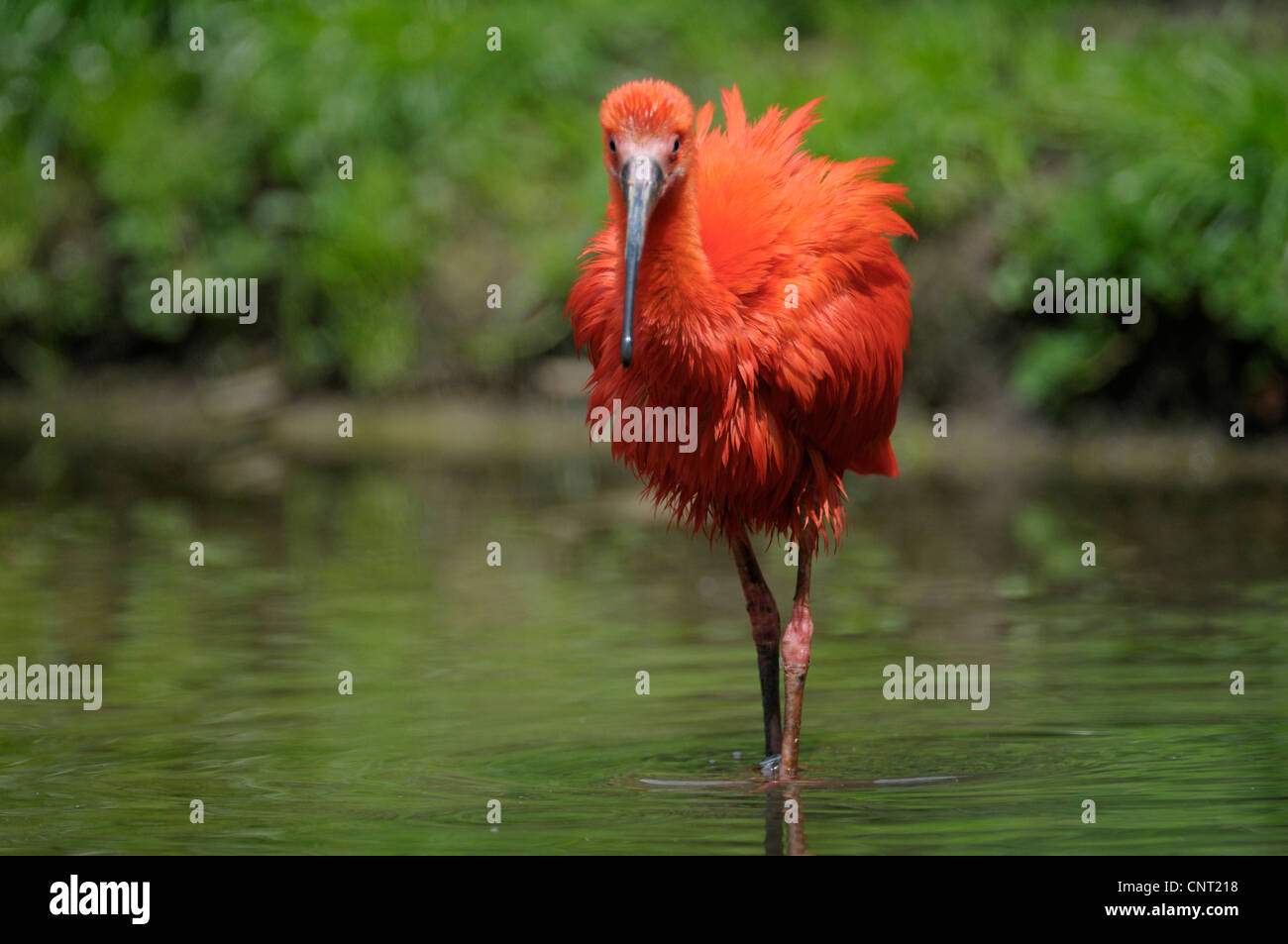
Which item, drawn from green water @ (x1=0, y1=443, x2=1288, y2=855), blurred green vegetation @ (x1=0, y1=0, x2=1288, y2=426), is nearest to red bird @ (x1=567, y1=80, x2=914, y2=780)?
green water @ (x1=0, y1=443, x2=1288, y2=855)

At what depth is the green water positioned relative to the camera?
19.4 ft

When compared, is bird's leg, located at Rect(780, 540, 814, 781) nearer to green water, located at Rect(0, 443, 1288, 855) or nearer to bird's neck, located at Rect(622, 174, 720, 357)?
green water, located at Rect(0, 443, 1288, 855)

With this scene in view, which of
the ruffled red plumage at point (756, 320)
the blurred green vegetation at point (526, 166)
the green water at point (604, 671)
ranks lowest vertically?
the green water at point (604, 671)

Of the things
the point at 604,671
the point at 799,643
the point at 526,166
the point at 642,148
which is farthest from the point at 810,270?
the point at 526,166

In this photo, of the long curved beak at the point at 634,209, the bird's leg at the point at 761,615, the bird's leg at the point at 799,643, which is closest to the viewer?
the long curved beak at the point at 634,209

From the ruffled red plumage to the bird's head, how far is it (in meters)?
0.01

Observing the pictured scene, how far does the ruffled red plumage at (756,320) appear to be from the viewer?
6.07 m

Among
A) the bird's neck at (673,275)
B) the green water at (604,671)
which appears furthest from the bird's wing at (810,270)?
the green water at (604,671)

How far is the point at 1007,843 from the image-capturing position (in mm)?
5543

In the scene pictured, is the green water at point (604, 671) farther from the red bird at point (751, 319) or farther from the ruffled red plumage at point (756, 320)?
the ruffled red plumage at point (756, 320)

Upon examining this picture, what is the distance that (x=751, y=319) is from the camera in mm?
6312

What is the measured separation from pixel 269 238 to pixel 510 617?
6.71 m

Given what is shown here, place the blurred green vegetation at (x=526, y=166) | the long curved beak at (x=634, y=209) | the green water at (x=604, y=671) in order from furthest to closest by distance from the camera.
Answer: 1. the blurred green vegetation at (x=526, y=166)
2. the green water at (x=604, y=671)
3. the long curved beak at (x=634, y=209)

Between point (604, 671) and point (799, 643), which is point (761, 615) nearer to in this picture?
point (799, 643)
